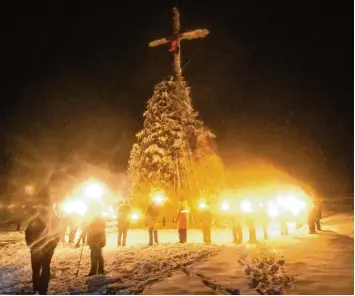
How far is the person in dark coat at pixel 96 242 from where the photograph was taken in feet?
34.9

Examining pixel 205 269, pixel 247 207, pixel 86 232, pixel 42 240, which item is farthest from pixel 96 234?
pixel 247 207

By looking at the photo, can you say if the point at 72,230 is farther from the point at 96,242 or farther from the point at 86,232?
the point at 96,242

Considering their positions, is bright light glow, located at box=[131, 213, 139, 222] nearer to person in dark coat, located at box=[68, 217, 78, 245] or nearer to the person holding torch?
person in dark coat, located at box=[68, 217, 78, 245]

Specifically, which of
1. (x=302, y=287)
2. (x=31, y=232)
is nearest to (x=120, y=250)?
(x=31, y=232)

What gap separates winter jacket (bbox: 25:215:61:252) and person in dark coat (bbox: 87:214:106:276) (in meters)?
2.09

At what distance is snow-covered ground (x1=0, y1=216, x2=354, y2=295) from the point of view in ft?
28.5

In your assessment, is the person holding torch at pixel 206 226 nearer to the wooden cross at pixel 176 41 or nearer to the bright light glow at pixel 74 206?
the bright light glow at pixel 74 206

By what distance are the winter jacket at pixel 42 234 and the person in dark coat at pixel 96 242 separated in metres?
2.09

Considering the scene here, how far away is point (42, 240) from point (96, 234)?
243cm

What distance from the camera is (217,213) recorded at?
899 inches

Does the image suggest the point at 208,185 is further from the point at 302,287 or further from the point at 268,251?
the point at 302,287

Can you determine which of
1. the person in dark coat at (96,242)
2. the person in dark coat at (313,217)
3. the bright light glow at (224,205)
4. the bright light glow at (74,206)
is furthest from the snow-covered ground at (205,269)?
the bright light glow at (224,205)

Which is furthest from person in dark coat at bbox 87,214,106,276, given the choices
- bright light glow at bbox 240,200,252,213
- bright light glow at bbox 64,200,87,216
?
bright light glow at bbox 64,200,87,216

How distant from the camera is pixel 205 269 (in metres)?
10.4
